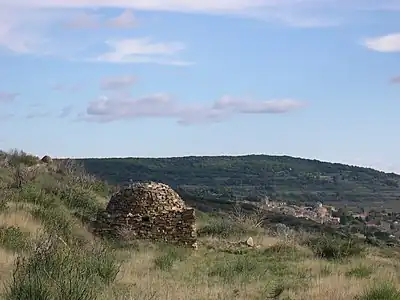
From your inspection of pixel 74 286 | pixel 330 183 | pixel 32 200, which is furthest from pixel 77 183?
pixel 330 183

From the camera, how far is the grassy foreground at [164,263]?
9.97 m

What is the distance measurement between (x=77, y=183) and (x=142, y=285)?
73.8ft

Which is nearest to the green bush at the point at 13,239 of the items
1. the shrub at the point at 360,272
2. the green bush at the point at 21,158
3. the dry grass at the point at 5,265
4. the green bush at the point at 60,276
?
the dry grass at the point at 5,265

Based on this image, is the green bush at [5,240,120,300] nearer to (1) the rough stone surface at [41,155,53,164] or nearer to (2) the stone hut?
(2) the stone hut

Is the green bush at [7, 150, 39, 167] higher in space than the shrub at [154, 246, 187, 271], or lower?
higher

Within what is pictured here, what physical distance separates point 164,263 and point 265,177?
71.4 meters

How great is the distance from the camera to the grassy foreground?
9967mm

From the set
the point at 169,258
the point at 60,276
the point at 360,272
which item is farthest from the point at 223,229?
the point at 60,276

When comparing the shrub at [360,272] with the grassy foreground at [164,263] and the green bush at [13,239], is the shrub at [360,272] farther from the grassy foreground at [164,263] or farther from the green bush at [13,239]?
the green bush at [13,239]

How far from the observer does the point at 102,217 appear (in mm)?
24781

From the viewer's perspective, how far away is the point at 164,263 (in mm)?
17141

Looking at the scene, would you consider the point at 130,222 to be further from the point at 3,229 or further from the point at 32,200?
the point at 3,229

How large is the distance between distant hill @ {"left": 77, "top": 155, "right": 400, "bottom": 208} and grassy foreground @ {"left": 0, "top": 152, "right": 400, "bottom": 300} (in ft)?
134

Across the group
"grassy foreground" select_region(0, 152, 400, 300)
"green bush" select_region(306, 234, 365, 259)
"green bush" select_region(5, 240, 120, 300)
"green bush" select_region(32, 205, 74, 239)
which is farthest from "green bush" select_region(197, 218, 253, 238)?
"green bush" select_region(5, 240, 120, 300)
